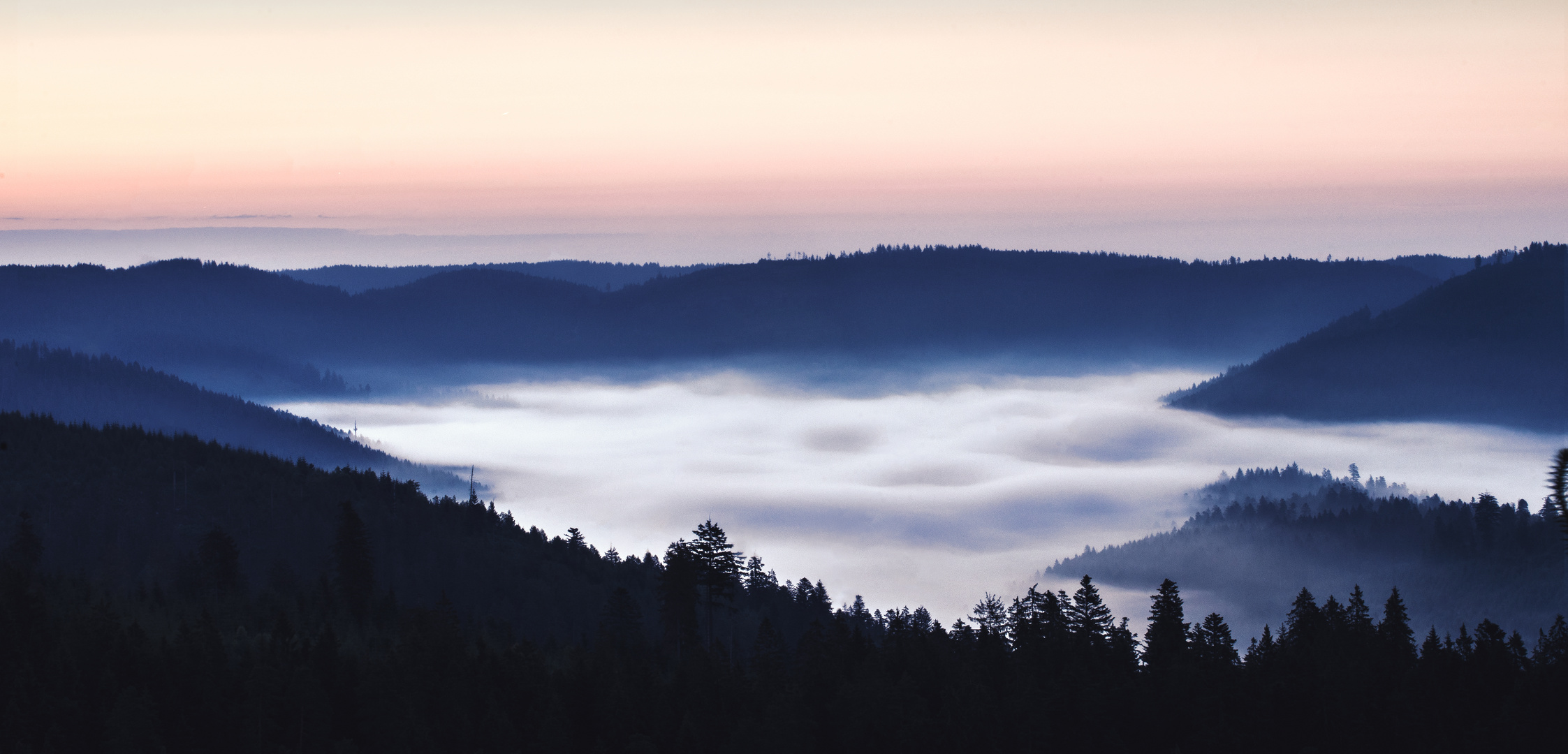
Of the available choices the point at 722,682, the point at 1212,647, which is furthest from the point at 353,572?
the point at 1212,647

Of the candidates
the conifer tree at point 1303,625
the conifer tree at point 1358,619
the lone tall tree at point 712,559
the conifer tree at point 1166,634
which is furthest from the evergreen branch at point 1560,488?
the conifer tree at point 1358,619

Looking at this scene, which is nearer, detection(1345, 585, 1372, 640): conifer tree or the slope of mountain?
detection(1345, 585, 1372, 640): conifer tree

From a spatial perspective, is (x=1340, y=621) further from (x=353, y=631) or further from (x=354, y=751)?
(x=353, y=631)

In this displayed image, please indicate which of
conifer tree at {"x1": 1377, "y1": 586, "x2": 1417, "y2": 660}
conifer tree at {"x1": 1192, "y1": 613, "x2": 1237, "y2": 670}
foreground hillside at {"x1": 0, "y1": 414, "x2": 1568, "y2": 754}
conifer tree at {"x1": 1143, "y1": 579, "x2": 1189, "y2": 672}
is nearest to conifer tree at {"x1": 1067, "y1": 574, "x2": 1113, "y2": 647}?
foreground hillside at {"x1": 0, "y1": 414, "x2": 1568, "y2": 754}

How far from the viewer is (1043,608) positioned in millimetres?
93500

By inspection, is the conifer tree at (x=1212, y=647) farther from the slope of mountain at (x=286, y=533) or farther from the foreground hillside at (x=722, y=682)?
the slope of mountain at (x=286, y=533)

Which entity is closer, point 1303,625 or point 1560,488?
point 1560,488

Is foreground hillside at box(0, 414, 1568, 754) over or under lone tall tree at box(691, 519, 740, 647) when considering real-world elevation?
under

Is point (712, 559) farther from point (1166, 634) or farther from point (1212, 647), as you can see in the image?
point (1212, 647)

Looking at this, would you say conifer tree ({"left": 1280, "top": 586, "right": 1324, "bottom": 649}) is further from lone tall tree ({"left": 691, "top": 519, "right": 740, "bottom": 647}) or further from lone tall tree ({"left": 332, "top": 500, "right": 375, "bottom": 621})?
lone tall tree ({"left": 332, "top": 500, "right": 375, "bottom": 621})

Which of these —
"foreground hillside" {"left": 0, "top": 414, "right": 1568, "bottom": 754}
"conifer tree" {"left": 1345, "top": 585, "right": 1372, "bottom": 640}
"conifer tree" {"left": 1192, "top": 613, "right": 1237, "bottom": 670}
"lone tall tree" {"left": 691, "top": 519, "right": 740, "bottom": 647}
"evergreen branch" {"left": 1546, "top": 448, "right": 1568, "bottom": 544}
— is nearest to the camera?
"evergreen branch" {"left": 1546, "top": 448, "right": 1568, "bottom": 544}

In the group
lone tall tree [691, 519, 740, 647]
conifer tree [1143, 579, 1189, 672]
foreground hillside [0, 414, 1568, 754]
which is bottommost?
foreground hillside [0, 414, 1568, 754]

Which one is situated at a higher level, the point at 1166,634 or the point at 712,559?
the point at 712,559

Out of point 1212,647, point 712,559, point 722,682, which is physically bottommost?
point 722,682
